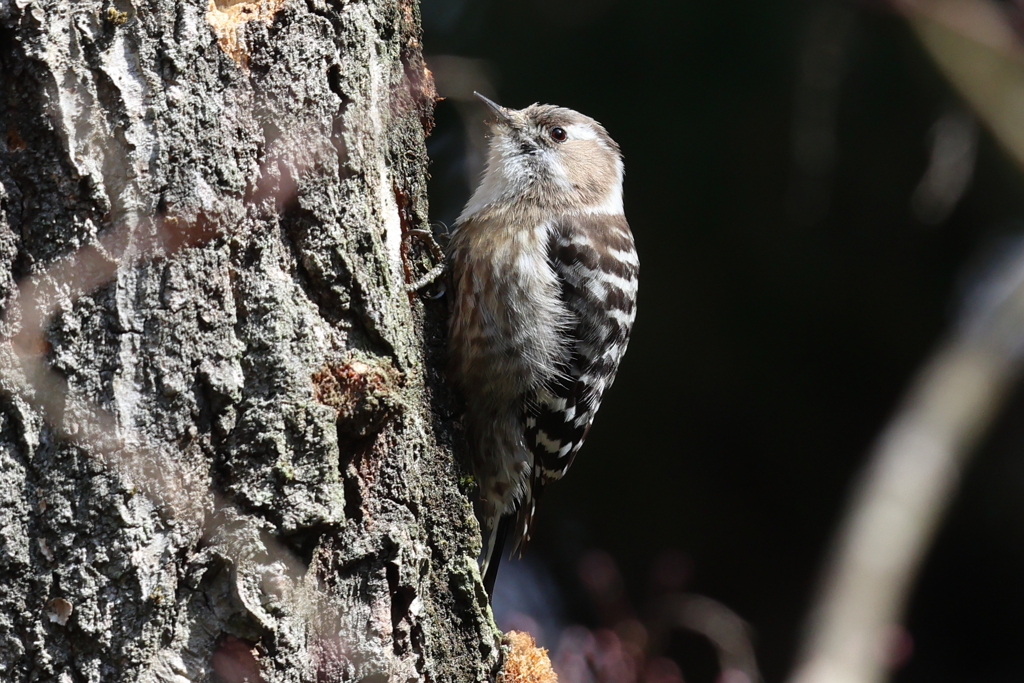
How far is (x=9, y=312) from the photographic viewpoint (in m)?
1.78

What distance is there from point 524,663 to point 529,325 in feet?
3.63

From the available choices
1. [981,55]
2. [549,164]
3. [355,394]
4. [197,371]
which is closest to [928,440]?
[981,55]

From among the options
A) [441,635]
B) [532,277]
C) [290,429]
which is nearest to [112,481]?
[290,429]

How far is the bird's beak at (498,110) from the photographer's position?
3.76 m

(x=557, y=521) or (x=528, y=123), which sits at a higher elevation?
(x=528, y=123)

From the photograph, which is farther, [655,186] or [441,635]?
[655,186]

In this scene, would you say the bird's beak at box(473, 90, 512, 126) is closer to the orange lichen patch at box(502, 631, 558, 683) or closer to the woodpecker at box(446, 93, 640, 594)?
the woodpecker at box(446, 93, 640, 594)

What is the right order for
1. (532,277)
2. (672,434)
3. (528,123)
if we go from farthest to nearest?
(672,434) < (528,123) < (532,277)

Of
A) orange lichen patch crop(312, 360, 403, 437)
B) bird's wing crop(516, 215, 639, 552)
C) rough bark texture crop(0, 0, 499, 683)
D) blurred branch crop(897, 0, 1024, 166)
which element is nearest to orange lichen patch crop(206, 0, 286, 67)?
rough bark texture crop(0, 0, 499, 683)

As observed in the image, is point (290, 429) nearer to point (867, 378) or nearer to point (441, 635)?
point (441, 635)

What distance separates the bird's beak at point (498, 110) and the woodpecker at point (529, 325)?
279mm

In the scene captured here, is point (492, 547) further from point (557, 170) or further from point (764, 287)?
point (764, 287)

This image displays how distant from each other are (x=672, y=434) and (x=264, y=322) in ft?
11.5

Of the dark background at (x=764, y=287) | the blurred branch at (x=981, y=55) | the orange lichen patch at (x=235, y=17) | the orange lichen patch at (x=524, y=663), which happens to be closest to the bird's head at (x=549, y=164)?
the dark background at (x=764, y=287)
